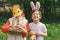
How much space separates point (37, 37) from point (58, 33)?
491 cm

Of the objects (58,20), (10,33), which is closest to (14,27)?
(10,33)

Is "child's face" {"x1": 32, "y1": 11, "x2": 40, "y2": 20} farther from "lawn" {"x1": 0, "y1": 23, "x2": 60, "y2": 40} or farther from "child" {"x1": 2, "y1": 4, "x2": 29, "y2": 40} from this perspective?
"lawn" {"x1": 0, "y1": 23, "x2": 60, "y2": 40}

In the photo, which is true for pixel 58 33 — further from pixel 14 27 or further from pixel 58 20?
pixel 14 27

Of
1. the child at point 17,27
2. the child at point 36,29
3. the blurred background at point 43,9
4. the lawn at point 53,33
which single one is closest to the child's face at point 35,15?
the child at point 36,29

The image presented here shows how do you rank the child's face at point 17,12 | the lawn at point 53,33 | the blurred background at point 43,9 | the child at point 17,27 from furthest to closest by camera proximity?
the blurred background at point 43,9
the lawn at point 53,33
the child's face at point 17,12
the child at point 17,27

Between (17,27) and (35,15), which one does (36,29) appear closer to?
(35,15)

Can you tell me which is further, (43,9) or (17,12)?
(43,9)

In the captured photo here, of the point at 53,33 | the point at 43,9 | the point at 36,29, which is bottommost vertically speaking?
the point at 53,33

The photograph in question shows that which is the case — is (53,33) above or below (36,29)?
below

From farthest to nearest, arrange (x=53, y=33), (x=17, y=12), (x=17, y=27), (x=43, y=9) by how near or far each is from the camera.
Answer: (x=43, y=9), (x=53, y=33), (x=17, y=12), (x=17, y=27)

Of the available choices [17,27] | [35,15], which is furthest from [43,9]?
[17,27]

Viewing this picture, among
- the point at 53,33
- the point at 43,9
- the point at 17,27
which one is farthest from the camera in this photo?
the point at 43,9

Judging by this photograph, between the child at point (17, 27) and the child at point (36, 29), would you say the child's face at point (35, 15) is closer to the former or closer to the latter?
the child at point (36, 29)

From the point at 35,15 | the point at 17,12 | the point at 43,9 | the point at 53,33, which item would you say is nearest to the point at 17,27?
the point at 17,12
